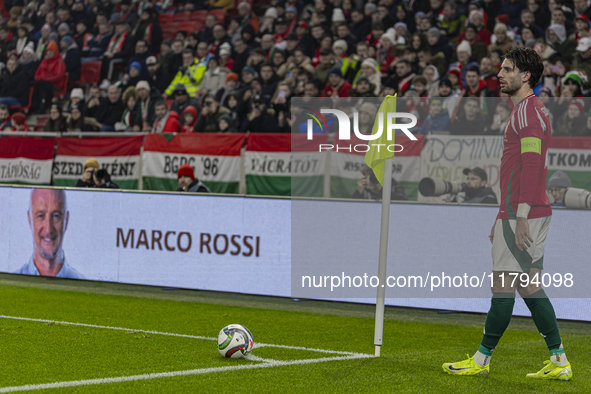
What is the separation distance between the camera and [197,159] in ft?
48.0

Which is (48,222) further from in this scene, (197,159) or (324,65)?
(324,65)

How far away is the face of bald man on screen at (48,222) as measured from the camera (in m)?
11.2

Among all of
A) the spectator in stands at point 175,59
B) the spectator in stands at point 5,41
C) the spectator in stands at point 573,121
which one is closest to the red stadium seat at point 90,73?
the spectator in stands at point 175,59

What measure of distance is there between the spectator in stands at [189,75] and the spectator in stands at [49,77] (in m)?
4.21

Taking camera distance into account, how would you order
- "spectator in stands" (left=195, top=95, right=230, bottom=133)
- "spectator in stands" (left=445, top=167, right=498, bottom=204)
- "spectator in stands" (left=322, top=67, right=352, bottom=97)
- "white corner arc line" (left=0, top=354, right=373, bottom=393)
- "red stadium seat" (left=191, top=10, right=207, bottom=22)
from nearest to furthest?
"white corner arc line" (left=0, top=354, right=373, bottom=393) < "spectator in stands" (left=445, top=167, right=498, bottom=204) < "spectator in stands" (left=322, top=67, right=352, bottom=97) < "spectator in stands" (left=195, top=95, right=230, bottom=133) < "red stadium seat" (left=191, top=10, right=207, bottom=22)

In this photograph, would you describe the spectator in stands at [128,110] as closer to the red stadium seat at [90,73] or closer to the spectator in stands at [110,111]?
the spectator in stands at [110,111]

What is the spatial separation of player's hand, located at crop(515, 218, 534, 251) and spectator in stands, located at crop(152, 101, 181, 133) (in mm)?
11264

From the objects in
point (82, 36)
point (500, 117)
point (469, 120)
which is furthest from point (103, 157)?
point (82, 36)

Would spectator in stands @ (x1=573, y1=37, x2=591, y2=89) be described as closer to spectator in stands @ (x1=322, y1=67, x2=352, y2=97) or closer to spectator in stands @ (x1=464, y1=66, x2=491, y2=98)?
spectator in stands @ (x1=464, y1=66, x2=491, y2=98)

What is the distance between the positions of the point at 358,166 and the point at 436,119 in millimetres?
1490

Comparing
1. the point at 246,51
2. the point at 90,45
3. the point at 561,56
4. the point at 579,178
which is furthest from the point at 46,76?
the point at 579,178

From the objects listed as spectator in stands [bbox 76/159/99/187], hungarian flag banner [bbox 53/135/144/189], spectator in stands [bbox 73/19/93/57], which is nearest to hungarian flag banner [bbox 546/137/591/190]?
spectator in stands [bbox 76/159/99/187]

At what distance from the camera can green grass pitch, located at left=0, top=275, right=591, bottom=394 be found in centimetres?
514

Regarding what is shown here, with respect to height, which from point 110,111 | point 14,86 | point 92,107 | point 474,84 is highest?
point 14,86
